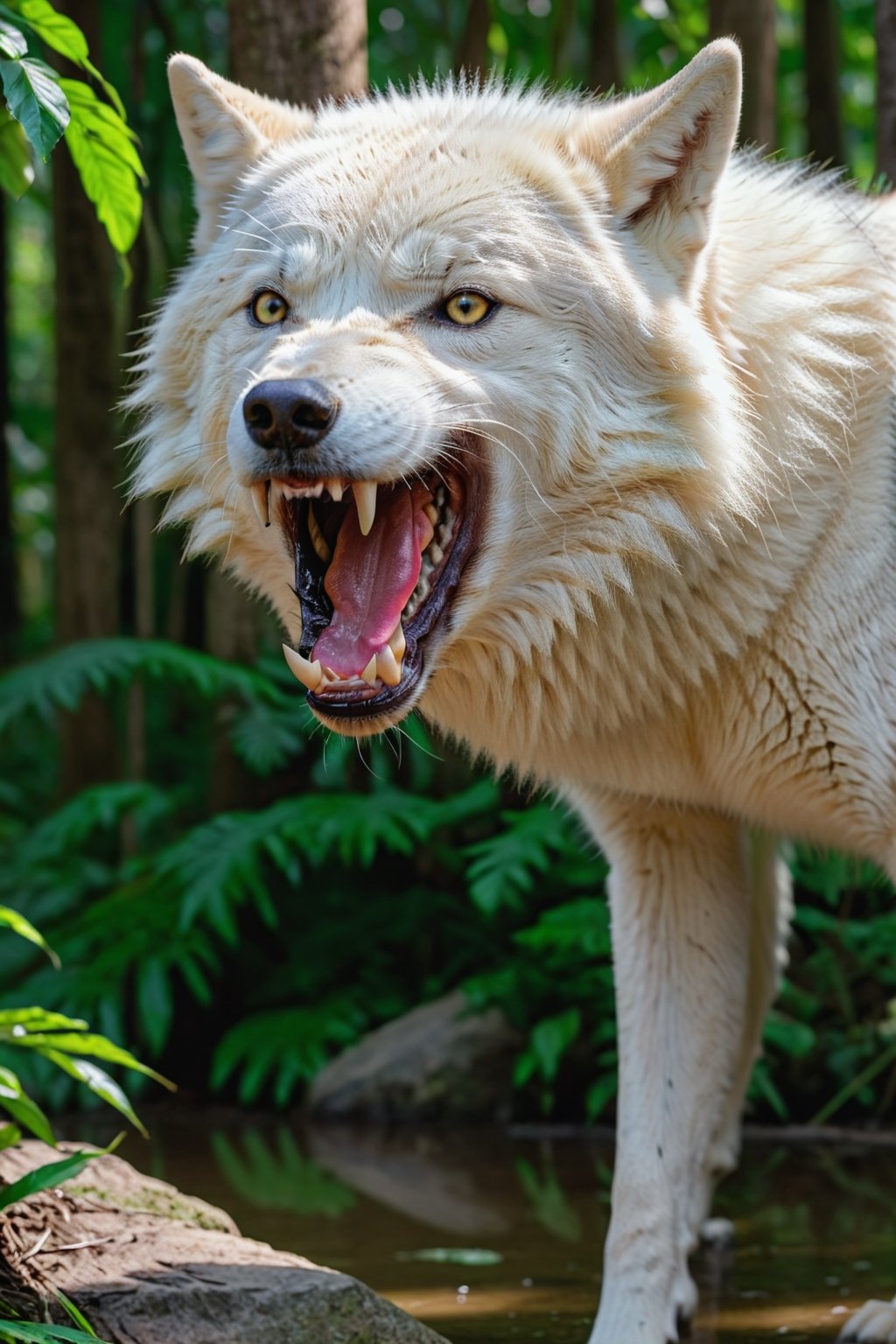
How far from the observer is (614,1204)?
365 cm

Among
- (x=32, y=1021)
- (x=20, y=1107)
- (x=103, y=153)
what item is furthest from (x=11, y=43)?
(x=20, y=1107)

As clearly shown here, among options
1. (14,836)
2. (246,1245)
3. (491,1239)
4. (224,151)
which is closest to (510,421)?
(224,151)

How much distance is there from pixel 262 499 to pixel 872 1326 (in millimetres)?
2252

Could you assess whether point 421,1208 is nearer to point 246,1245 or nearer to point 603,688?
point 246,1245

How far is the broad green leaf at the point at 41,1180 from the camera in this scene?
2.89 m

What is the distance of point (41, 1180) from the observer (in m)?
2.93

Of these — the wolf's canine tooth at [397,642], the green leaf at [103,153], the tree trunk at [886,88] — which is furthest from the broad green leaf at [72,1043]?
the tree trunk at [886,88]

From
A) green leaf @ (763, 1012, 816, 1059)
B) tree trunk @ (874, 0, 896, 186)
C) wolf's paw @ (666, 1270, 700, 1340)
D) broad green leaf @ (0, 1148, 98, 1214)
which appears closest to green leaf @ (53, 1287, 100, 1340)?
broad green leaf @ (0, 1148, 98, 1214)

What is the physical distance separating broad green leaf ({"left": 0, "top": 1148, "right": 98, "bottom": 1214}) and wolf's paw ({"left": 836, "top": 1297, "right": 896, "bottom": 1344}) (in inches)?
68.7

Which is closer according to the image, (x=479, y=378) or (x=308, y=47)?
(x=479, y=378)

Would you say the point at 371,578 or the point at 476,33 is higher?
the point at 476,33

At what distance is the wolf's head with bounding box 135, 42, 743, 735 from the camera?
9.55 feet

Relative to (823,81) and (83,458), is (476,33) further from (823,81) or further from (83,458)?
(83,458)

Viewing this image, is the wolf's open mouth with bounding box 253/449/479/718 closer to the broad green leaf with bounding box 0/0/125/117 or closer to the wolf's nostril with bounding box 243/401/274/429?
the wolf's nostril with bounding box 243/401/274/429
